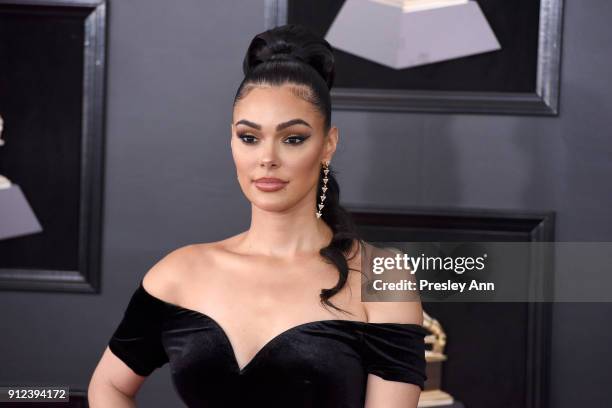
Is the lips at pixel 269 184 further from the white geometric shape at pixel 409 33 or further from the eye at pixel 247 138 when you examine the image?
the white geometric shape at pixel 409 33

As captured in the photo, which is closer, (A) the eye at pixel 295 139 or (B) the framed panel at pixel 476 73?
(A) the eye at pixel 295 139

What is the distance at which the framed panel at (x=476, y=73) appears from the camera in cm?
285

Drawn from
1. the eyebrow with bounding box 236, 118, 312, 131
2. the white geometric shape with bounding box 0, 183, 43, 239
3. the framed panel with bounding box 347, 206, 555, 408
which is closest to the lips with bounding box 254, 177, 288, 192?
the eyebrow with bounding box 236, 118, 312, 131

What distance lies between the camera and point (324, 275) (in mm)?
1960

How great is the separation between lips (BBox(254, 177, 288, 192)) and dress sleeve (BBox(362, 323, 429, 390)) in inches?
14.2

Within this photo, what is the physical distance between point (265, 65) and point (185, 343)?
25.6 inches

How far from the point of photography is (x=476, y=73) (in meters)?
2.90

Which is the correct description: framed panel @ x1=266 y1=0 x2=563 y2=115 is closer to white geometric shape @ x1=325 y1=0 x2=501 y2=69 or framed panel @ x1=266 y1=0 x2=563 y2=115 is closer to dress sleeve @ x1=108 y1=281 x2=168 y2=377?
white geometric shape @ x1=325 y1=0 x2=501 y2=69

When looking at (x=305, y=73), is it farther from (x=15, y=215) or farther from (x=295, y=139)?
(x=15, y=215)

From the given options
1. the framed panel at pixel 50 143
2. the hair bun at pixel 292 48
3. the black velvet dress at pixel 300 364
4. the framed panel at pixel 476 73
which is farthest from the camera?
the framed panel at pixel 50 143

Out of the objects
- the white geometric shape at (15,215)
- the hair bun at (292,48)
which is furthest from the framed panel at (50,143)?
the hair bun at (292,48)

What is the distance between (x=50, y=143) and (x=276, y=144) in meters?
1.42

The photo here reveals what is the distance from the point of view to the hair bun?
6.60ft

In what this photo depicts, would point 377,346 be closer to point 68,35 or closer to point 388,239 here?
point 388,239
